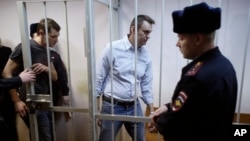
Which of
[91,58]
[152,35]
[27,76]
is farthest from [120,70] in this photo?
[27,76]

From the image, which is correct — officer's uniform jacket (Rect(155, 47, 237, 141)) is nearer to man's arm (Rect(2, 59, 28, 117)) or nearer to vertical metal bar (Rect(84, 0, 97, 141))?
vertical metal bar (Rect(84, 0, 97, 141))

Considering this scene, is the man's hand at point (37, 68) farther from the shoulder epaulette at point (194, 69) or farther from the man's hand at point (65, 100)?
the shoulder epaulette at point (194, 69)

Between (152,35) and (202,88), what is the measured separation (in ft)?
4.13

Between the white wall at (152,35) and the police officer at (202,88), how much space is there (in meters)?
0.93

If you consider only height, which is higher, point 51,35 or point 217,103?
point 51,35

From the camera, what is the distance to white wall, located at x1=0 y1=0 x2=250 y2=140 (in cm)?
181

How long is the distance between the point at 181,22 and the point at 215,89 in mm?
287

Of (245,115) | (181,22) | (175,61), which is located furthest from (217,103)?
(245,115)

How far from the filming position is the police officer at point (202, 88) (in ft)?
2.57

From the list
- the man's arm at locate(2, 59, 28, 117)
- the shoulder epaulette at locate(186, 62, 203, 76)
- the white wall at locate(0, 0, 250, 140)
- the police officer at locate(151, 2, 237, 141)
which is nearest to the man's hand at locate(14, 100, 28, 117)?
the man's arm at locate(2, 59, 28, 117)

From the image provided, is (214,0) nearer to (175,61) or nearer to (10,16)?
(175,61)

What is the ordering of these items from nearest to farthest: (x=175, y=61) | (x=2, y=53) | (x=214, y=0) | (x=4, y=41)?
(x=214, y=0), (x=175, y=61), (x=2, y=53), (x=4, y=41)

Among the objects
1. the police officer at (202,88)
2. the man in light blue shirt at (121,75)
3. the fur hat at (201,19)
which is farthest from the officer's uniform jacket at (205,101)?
the man in light blue shirt at (121,75)

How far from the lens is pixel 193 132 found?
2.67ft
